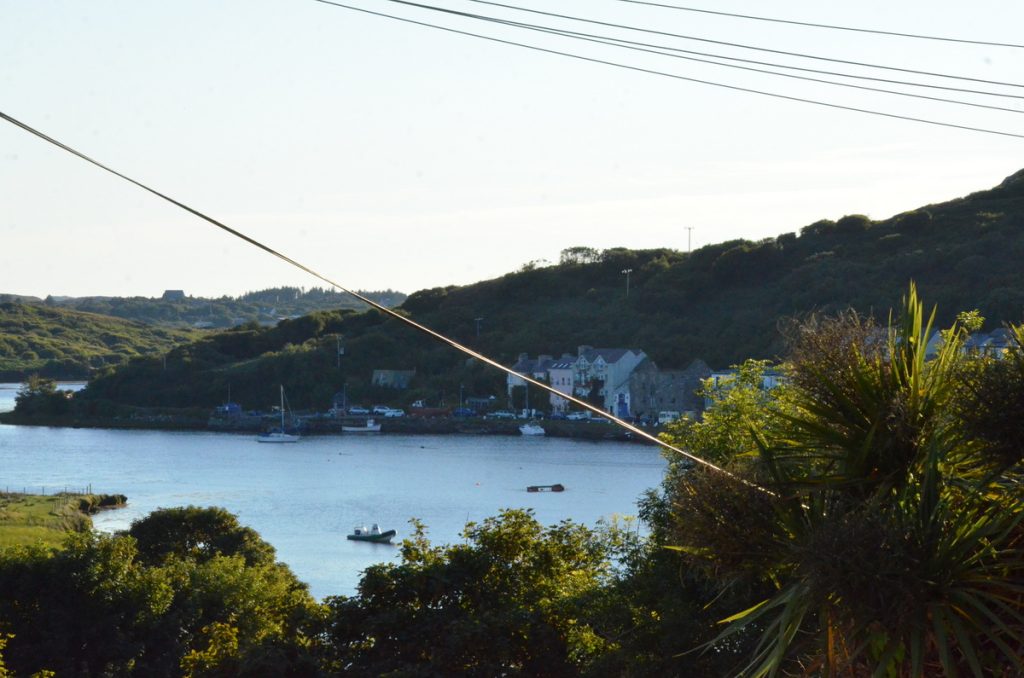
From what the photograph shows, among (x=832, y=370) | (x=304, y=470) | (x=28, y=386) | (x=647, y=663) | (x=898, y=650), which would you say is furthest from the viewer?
(x=28, y=386)

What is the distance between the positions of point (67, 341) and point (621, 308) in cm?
6237

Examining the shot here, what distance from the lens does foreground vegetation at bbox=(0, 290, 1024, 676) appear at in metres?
4.00

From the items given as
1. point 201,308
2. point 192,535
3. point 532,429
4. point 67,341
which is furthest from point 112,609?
point 201,308

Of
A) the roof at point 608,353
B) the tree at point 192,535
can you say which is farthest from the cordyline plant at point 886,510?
the roof at point 608,353

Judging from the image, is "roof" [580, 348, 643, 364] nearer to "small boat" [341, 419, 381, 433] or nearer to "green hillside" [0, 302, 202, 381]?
"small boat" [341, 419, 381, 433]

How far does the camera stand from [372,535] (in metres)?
37.8

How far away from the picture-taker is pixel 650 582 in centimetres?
938

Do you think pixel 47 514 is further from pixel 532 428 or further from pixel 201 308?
pixel 201 308

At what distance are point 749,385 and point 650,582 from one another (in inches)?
116

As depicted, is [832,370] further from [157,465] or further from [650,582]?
[157,465]

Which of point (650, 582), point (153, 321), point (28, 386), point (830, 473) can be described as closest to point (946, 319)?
point (650, 582)

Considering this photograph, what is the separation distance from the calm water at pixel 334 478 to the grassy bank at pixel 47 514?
4.00 feet

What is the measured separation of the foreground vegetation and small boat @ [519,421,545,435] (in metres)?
53.9

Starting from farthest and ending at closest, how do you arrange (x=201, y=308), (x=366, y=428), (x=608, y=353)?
(x=201, y=308)
(x=366, y=428)
(x=608, y=353)
